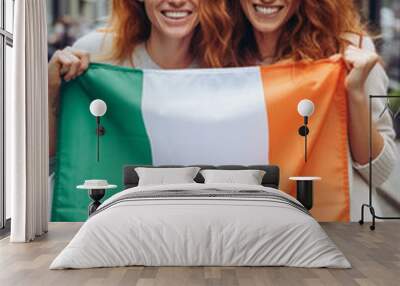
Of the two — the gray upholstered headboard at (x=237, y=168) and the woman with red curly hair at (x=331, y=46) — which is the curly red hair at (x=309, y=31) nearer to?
the woman with red curly hair at (x=331, y=46)

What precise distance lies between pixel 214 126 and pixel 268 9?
1.37 metres

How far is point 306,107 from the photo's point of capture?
648 cm

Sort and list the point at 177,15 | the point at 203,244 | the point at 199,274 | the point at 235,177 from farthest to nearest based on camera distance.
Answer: the point at 177,15
the point at 235,177
the point at 203,244
the point at 199,274

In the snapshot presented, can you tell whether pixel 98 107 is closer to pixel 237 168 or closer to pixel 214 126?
pixel 214 126

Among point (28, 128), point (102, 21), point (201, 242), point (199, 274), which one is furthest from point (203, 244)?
point (102, 21)

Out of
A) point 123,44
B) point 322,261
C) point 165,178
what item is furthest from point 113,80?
point 322,261

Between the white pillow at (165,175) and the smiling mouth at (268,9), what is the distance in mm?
1852

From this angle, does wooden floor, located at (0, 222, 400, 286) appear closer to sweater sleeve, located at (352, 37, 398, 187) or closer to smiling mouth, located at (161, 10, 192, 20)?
sweater sleeve, located at (352, 37, 398, 187)

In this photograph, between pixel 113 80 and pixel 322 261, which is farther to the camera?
pixel 113 80

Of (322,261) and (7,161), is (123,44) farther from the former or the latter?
(322,261)

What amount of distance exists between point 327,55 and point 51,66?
2932 millimetres

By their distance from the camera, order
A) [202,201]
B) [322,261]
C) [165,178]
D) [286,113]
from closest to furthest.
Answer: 1. [322,261]
2. [202,201]
3. [165,178]
4. [286,113]

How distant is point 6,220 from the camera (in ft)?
21.2

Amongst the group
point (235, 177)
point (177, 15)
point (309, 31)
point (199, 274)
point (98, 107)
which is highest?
point (177, 15)
